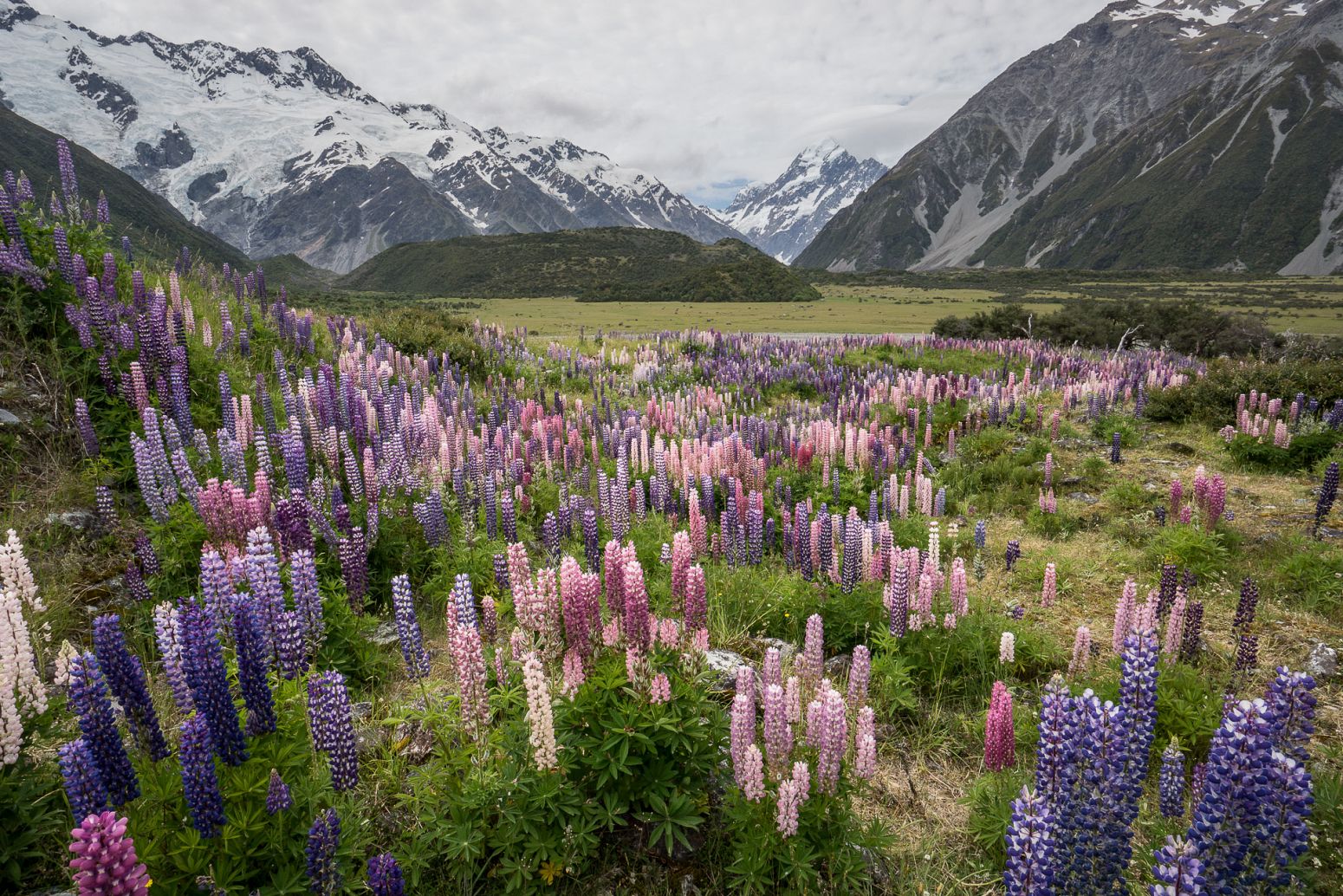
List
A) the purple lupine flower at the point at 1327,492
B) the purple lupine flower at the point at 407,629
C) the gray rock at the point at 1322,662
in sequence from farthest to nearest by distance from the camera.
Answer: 1. the purple lupine flower at the point at 1327,492
2. the gray rock at the point at 1322,662
3. the purple lupine flower at the point at 407,629

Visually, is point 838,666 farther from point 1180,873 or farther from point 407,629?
point 407,629

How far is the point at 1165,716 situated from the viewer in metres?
4.11

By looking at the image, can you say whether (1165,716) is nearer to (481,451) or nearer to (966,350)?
(481,451)

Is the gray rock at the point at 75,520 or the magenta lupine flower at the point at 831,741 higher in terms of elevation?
the gray rock at the point at 75,520

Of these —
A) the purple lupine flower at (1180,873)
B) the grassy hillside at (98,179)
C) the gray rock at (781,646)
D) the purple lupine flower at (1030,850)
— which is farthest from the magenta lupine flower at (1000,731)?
the grassy hillside at (98,179)

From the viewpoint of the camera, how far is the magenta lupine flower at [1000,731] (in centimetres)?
349

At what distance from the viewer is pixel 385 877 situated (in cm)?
251

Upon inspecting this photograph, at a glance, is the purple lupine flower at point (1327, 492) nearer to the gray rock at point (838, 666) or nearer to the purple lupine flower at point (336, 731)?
the gray rock at point (838, 666)

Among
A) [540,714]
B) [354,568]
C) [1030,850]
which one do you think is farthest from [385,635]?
[1030,850]

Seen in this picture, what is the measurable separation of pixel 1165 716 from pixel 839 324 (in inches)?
1485

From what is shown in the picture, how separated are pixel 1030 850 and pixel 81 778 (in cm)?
370

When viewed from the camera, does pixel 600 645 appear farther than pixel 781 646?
No

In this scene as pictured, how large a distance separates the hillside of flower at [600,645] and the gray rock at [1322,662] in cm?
3

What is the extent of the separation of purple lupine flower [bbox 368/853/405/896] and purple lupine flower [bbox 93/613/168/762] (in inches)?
47.3
